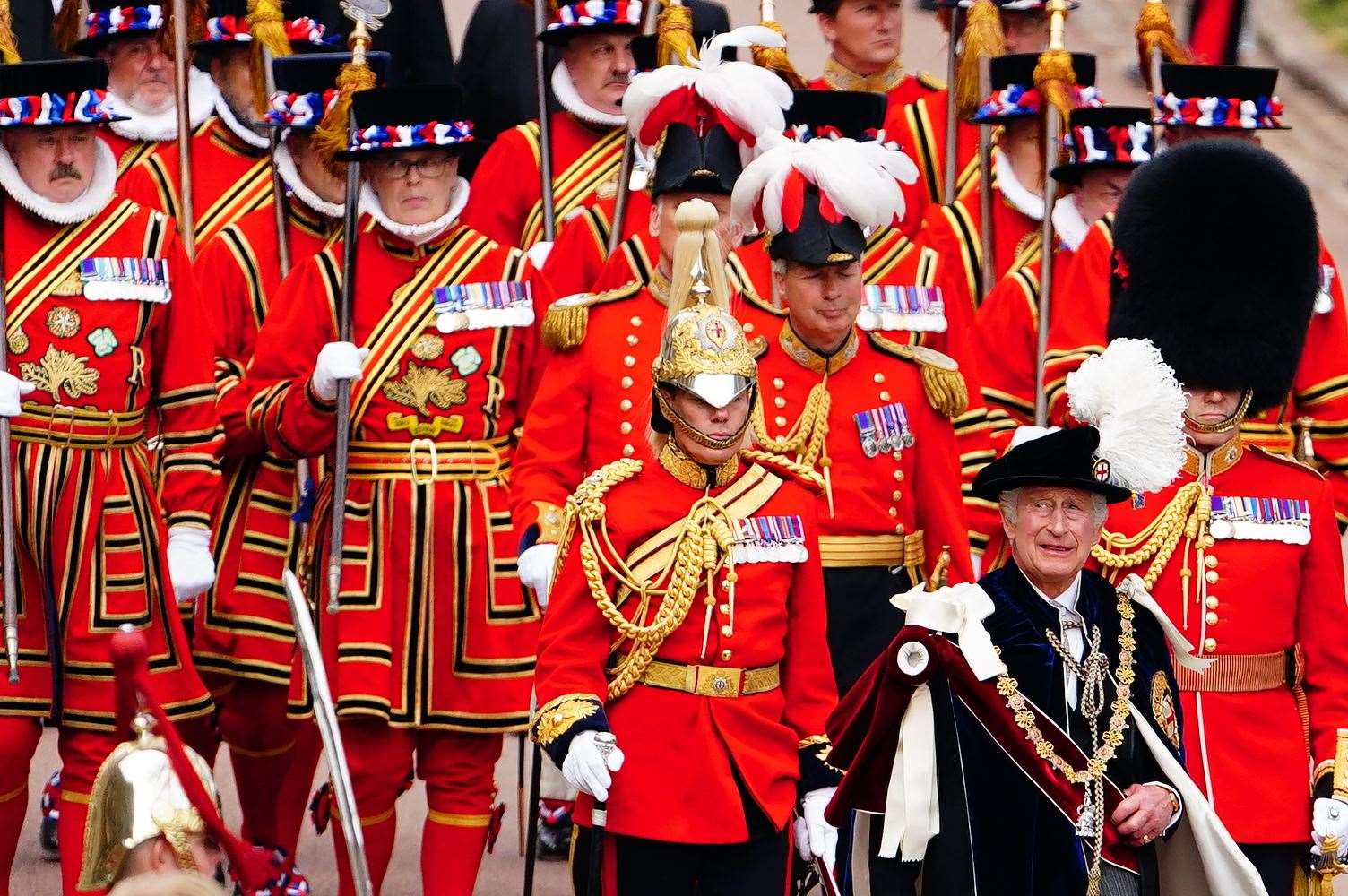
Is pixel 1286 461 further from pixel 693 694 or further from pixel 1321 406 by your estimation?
pixel 693 694

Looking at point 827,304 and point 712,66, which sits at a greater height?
point 712,66

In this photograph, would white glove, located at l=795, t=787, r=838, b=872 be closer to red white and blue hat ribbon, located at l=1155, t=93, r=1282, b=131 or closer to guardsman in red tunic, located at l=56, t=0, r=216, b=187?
red white and blue hat ribbon, located at l=1155, t=93, r=1282, b=131

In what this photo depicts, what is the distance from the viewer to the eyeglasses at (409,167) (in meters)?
9.12

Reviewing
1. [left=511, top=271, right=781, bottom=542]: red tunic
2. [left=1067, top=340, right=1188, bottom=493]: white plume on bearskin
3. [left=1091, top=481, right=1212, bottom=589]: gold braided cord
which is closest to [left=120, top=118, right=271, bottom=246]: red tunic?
[left=511, top=271, right=781, bottom=542]: red tunic

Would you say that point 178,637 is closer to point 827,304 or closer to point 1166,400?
point 827,304

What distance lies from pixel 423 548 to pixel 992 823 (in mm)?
2631

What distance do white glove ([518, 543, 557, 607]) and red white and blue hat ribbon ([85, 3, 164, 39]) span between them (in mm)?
3196

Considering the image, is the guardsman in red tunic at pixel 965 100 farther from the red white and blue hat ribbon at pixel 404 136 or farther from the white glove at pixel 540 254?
the red white and blue hat ribbon at pixel 404 136

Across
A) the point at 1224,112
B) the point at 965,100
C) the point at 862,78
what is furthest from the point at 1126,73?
the point at 1224,112

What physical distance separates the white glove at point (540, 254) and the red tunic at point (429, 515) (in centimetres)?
62

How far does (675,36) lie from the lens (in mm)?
9531

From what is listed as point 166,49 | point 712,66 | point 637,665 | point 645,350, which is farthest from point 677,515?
point 166,49

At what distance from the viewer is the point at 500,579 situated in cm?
913

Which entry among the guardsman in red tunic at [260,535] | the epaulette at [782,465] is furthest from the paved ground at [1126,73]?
the epaulette at [782,465]
